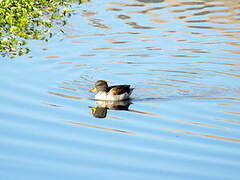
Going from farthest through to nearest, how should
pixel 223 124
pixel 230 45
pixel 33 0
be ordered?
pixel 33 0, pixel 230 45, pixel 223 124

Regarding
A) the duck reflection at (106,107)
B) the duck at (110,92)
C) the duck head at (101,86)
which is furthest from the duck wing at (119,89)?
the duck reflection at (106,107)

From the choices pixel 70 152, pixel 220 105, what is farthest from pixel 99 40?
pixel 70 152

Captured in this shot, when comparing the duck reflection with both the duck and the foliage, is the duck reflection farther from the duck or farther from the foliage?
the foliage

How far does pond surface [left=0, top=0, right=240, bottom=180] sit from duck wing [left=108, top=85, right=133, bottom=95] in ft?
1.02

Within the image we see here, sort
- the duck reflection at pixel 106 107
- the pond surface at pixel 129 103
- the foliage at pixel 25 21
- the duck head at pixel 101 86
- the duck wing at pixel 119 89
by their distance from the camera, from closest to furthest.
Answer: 1. the pond surface at pixel 129 103
2. the duck reflection at pixel 106 107
3. the duck wing at pixel 119 89
4. the duck head at pixel 101 86
5. the foliage at pixel 25 21

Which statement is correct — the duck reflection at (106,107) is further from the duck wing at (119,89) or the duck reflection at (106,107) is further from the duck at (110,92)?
the duck wing at (119,89)

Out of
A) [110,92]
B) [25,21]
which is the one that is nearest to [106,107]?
[110,92]

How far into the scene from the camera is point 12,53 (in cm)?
1825

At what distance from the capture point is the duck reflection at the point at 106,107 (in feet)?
45.5

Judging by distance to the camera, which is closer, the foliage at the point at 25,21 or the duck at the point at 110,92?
the duck at the point at 110,92

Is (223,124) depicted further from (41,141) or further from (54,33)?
(54,33)

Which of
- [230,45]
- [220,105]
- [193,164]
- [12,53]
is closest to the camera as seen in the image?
[193,164]

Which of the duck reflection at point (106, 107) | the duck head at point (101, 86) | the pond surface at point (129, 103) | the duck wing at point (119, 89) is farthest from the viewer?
the duck head at point (101, 86)

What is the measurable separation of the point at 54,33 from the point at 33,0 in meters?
2.96
